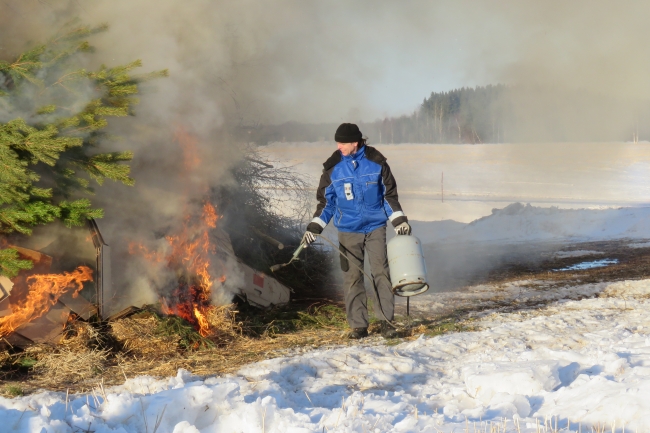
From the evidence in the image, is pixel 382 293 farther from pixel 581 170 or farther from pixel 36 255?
pixel 581 170

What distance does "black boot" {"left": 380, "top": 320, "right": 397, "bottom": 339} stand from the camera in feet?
18.2

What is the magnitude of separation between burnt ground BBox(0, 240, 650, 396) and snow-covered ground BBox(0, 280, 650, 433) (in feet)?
1.74

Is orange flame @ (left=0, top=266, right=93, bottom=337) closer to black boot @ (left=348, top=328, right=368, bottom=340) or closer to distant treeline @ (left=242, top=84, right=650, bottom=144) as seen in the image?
black boot @ (left=348, top=328, right=368, bottom=340)

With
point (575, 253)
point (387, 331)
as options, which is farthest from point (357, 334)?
point (575, 253)

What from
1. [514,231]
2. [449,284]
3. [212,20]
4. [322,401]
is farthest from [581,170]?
[322,401]

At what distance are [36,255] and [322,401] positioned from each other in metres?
2.74

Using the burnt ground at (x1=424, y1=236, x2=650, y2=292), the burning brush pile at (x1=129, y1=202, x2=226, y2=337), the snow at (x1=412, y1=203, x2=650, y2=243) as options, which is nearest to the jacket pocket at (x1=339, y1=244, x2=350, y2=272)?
the burning brush pile at (x1=129, y1=202, x2=226, y2=337)

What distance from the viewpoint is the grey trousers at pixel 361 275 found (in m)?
5.62

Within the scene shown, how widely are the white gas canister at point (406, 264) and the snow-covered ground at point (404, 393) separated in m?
0.53

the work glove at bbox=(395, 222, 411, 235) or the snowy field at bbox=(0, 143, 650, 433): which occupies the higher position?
the work glove at bbox=(395, 222, 411, 235)

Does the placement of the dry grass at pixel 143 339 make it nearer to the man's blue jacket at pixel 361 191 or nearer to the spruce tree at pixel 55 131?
the spruce tree at pixel 55 131

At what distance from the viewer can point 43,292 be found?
16.7 ft

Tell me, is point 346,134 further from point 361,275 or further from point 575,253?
point 575,253

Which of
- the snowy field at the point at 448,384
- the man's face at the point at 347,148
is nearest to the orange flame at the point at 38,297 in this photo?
the snowy field at the point at 448,384
